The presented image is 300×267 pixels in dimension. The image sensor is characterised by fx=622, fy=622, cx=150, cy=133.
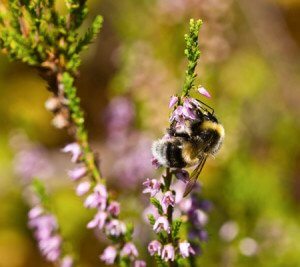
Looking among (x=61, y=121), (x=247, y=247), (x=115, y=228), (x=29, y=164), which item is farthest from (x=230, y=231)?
(x=61, y=121)

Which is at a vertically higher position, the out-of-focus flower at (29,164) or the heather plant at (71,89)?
the heather plant at (71,89)

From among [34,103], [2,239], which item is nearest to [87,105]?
[34,103]

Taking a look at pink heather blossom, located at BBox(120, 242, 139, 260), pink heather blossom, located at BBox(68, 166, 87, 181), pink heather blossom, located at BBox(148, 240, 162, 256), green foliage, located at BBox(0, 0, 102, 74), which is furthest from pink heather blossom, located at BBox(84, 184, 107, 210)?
green foliage, located at BBox(0, 0, 102, 74)

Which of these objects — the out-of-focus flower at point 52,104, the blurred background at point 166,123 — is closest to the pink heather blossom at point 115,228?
the out-of-focus flower at point 52,104

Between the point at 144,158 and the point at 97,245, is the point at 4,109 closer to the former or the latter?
the point at 97,245

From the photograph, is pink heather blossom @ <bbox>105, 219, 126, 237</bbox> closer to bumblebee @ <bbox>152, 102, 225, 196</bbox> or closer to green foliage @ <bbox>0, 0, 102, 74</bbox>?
bumblebee @ <bbox>152, 102, 225, 196</bbox>

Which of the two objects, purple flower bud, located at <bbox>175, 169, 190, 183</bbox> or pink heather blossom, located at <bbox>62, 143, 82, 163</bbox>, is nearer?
purple flower bud, located at <bbox>175, 169, 190, 183</bbox>

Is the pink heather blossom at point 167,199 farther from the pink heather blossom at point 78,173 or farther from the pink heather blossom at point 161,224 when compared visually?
the pink heather blossom at point 78,173
